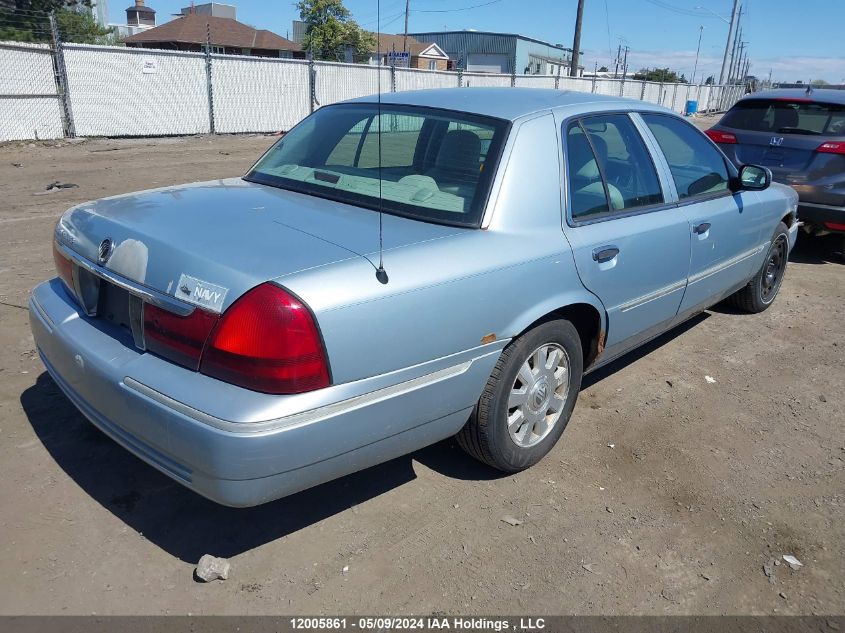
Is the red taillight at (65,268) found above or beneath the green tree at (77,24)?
beneath

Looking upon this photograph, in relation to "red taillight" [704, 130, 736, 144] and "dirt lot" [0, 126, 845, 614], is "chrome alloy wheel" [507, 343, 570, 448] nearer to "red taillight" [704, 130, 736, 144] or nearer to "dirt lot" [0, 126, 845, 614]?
"dirt lot" [0, 126, 845, 614]

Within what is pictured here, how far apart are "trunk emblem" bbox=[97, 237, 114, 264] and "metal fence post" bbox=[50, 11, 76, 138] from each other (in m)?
14.9

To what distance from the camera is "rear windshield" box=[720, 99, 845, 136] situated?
7.20 meters

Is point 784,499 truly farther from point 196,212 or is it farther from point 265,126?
point 265,126

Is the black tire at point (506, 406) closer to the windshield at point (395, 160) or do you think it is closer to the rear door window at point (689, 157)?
the windshield at point (395, 160)

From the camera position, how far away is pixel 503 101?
3.51 m

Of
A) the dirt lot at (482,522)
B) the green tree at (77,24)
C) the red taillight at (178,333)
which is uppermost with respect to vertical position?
the green tree at (77,24)

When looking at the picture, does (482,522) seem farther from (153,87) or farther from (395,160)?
(153,87)

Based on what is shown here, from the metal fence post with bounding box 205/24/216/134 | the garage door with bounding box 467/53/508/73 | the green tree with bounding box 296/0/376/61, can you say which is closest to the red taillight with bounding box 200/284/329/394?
the metal fence post with bounding box 205/24/216/134

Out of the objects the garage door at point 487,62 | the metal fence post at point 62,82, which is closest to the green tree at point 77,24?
the metal fence post at point 62,82

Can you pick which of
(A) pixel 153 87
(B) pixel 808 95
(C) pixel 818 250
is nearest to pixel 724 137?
(B) pixel 808 95

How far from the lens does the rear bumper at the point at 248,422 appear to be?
228 centimetres

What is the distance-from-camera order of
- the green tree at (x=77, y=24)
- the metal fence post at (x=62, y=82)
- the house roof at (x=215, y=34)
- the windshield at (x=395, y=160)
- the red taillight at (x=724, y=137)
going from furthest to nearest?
1. the house roof at (x=215, y=34)
2. the green tree at (x=77, y=24)
3. the metal fence post at (x=62, y=82)
4. the red taillight at (x=724, y=137)
5. the windshield at (x=395, y=160)

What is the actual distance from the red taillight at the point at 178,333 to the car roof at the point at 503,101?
Answer: 5.59 ft
